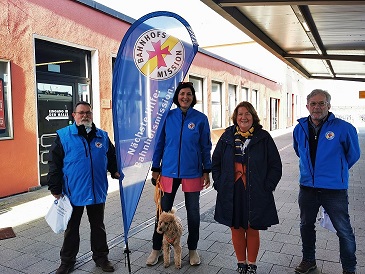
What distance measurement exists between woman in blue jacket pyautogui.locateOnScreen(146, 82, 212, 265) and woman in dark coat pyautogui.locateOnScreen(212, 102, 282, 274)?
284 millimetres

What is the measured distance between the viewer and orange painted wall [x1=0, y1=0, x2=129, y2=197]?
639cm

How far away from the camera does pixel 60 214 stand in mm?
3332

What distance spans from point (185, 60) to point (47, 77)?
4825 mm

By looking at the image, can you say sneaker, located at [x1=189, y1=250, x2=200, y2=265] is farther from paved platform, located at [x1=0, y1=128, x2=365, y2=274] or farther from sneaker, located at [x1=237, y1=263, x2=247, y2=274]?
sneaker, located at [x1=237, y1=263, x2=247, y2=274]

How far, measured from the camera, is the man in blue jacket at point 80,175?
332 cm

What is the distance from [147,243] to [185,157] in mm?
1437

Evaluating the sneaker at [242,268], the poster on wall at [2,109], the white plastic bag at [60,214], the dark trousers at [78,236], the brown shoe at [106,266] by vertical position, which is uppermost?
the poster on wall at [2,109]

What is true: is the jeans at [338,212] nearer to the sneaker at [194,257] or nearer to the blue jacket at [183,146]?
the blue jacket at [183,146]

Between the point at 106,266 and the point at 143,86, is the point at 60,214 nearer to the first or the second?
the point at 106,266

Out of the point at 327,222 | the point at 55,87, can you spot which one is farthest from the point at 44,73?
the point at 327,222

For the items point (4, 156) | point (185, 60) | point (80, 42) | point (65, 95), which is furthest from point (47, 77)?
point (185, 60)

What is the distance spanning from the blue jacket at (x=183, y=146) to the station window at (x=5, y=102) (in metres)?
4.19

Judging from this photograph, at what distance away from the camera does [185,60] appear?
12.0ft

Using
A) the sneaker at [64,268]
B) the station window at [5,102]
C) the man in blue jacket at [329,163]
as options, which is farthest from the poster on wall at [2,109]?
the man in blue jacket at [329,163]
